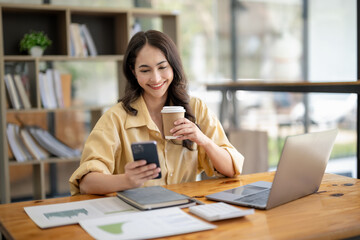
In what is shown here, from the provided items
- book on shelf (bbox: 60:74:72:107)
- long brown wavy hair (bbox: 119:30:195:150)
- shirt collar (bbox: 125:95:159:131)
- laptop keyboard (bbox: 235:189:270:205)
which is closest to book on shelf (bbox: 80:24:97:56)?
book on shelf (bbox: 60:74:72:107)

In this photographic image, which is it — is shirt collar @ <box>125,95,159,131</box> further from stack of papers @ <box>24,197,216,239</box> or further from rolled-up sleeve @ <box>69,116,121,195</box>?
stack of papers @ <box>24,197,216,239</box>

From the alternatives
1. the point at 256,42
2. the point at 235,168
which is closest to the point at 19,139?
the point at 235,168

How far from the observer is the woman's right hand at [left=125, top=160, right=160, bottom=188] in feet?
5.07

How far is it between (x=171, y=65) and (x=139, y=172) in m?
0.73

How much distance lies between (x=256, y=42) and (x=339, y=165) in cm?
214

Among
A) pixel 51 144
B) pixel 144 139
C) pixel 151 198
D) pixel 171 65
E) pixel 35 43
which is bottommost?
pixel 51 144

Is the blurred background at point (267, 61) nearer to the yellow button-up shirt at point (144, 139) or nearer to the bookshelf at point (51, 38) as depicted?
the bookshelf at point (51, 38)

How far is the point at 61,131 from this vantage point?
4883mm

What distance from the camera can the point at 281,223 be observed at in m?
1.37

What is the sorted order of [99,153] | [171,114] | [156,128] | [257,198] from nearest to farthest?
1. [257,198]
2. [171,114]
3. [99,153]
4. [156,128]

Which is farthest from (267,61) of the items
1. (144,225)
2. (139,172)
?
(144,225)

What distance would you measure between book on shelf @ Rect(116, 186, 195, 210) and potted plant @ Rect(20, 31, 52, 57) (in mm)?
2456

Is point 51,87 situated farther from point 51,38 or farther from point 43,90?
point 51,38

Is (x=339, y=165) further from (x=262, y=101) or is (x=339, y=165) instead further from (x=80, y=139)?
(x=80, y=139)
